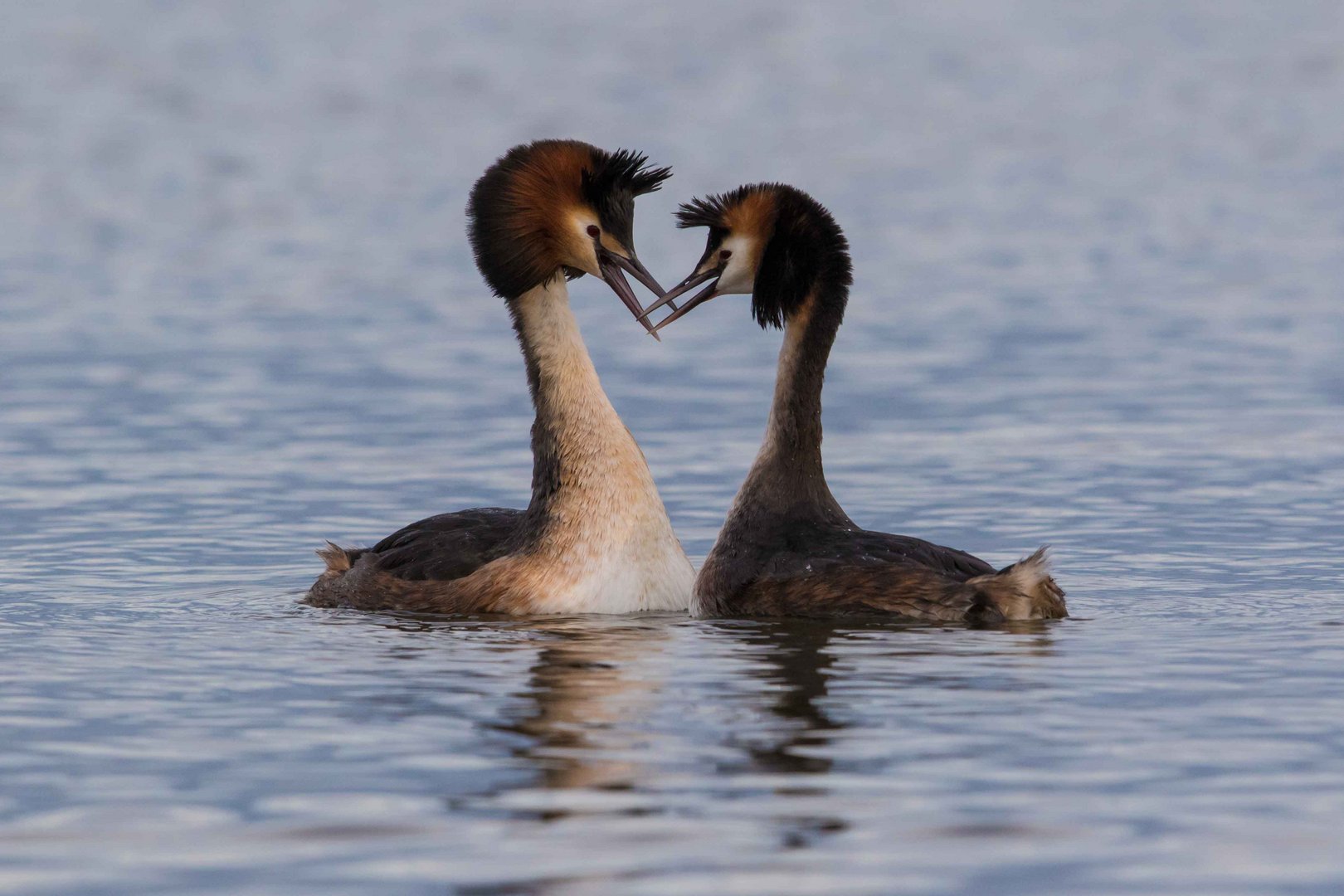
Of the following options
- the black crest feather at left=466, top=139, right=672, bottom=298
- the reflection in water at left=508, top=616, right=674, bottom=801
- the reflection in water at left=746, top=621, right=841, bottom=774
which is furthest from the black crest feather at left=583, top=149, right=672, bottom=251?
the reflection in water at left=746, top=621, right=841, bottom=774

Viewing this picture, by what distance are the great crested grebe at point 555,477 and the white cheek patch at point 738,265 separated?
1.11ft

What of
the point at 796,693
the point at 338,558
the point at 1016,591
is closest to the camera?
the point at 796,693

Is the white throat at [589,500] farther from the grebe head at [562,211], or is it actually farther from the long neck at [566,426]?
the grebe head at [562,211]

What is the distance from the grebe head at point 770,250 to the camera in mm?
12484

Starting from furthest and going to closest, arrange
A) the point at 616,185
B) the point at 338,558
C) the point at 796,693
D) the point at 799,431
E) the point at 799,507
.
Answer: the point at 338,558, the point at 616,185, the point at 799,431, the point at 799,507, the point at 796,693

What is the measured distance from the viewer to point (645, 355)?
22.2 metres

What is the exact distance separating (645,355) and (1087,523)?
786cm

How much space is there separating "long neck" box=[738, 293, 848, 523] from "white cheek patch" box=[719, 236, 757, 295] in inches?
12.1

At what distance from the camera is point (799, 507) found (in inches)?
486

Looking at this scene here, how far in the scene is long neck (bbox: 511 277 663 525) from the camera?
12492 millimetres

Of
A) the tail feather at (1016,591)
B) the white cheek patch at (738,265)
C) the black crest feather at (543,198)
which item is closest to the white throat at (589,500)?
the black crest feather at (543,198)

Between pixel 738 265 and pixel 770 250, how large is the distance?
175 mm

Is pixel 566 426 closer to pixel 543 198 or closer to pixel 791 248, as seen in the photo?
pixel 543 198

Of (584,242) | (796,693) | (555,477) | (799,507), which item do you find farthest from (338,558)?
(796,693)
